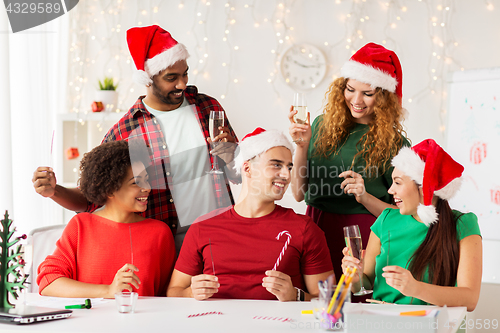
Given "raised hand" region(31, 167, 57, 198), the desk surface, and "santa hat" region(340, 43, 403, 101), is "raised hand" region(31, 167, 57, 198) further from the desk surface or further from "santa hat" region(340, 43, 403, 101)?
"santa hat" region(340, 43, 403, 101)

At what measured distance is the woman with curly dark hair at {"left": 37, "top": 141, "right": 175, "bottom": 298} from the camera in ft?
5.94

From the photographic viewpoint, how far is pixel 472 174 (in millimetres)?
3043

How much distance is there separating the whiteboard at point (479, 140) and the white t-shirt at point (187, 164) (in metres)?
1.77

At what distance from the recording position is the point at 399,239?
1819 mm

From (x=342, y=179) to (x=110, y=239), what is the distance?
40.0 inches

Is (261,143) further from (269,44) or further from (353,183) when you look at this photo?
(269,44)

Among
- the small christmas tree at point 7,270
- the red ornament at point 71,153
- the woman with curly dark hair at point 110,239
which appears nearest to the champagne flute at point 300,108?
the woman with curly dark hair at point 110,239

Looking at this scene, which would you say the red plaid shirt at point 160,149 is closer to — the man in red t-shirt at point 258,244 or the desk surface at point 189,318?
the man in red t-shirt at point 258,244

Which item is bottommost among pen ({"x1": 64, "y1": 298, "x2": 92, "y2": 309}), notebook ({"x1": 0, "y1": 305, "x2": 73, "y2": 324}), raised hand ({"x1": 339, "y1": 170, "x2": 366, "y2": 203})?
pen ({"x1": 64, "y1": 298, "x2": 92, "y2": 309})

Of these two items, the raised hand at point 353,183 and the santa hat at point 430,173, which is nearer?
the santa hat at point 430,173

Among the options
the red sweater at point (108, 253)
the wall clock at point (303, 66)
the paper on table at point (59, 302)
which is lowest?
the paper on table at point (59, 302)

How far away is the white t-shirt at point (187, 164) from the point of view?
208cm

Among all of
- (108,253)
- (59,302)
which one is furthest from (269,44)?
(59,302)

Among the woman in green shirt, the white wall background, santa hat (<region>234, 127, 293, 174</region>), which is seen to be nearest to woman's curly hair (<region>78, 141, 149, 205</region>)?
santa hat (<region>234, 127, 293, 174</region>)
